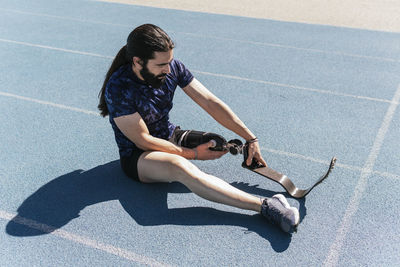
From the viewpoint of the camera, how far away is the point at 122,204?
10.2 feet

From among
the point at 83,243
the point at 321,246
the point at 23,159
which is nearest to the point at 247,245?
the point at 321,246

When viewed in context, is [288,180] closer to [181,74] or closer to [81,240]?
[181,74]

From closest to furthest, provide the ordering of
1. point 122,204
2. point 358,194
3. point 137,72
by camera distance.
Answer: point 137,72 < point 122,204 < point 358,194

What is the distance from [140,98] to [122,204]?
2.65 ft

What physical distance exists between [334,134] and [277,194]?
1320mm

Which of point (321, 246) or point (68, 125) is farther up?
point (321, 246)

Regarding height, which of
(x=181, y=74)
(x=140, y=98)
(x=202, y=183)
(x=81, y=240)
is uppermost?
(x=181, y=74)

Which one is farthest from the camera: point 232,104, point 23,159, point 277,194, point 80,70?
point 80,70

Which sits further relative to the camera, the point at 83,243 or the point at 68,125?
the point at 68,125

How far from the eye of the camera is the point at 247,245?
2703mm

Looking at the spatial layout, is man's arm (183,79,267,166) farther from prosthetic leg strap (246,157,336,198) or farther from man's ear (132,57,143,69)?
man's ear (132,57,143,69)

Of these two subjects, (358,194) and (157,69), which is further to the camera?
(358,194)

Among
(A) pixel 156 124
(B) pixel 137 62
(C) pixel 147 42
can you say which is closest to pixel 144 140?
(A) pixel 156 124

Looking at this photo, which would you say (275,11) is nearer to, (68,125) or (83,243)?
(68,125)
